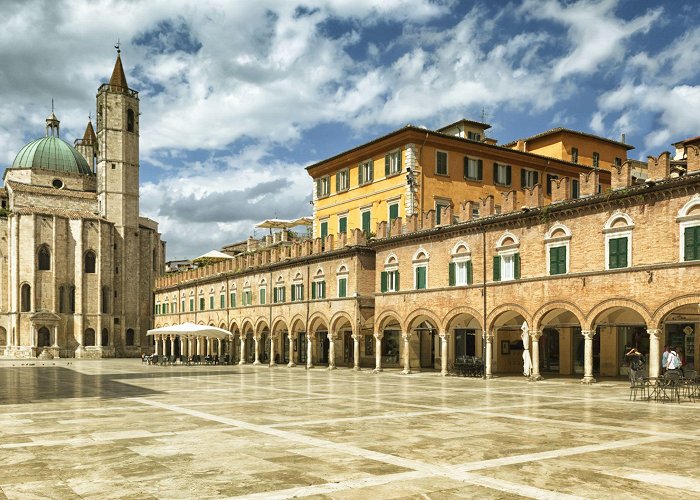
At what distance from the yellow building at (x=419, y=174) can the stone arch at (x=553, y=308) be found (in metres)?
9.57

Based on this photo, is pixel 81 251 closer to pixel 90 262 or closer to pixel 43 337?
pixel 90 262

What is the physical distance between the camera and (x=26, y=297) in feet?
248

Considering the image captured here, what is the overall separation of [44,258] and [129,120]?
19616mm

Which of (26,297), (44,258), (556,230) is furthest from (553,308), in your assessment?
(44,258)

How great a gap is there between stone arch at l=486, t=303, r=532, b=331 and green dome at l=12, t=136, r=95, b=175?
75254mm

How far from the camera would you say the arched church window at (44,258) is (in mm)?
76688

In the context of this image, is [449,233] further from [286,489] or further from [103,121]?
[103,121]

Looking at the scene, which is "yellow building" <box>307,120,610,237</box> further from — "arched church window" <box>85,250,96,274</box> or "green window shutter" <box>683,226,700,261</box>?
"arched church window" <box>85,250,96,274</box>

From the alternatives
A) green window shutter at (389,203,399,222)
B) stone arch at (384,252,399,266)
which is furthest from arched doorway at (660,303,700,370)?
green window shutter at (389,203,399,222)

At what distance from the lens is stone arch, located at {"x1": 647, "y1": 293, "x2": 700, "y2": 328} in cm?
2339

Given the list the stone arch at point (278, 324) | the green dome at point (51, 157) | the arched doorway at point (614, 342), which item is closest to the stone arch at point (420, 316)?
the arched doorway at point (614, 342)

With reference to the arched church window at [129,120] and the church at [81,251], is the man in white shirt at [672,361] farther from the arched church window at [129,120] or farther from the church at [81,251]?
the arched church window at [129,120]

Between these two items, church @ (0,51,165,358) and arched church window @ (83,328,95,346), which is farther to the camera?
arched church window @ (83,328,95,346)

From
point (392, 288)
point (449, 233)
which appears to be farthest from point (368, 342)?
point (449, 233)
